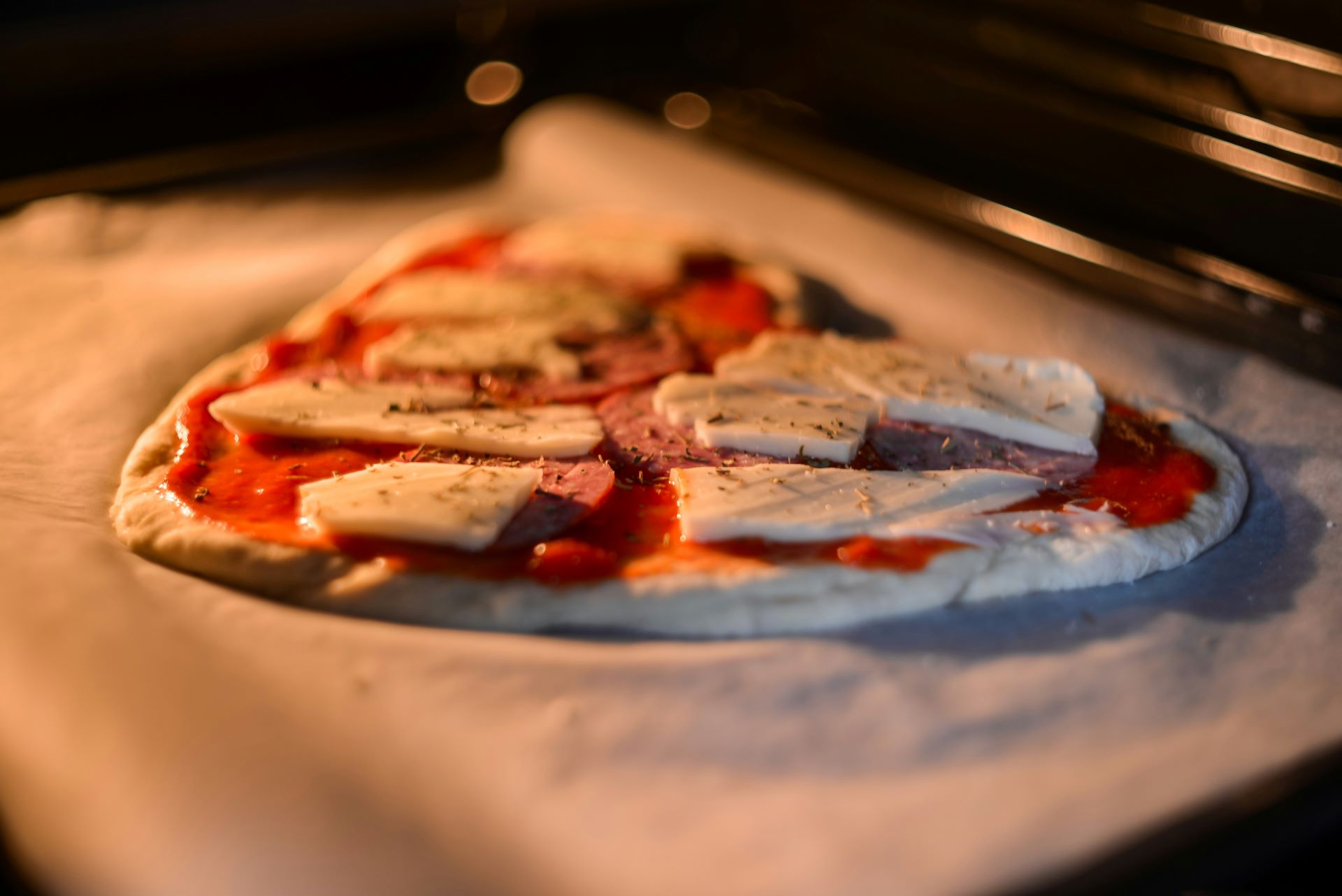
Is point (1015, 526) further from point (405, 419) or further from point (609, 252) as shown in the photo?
point (609, 252)

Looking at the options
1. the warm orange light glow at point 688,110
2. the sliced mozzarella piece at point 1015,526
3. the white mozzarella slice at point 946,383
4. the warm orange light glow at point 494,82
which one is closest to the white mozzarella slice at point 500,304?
the white mozzarella slice at point 946,383

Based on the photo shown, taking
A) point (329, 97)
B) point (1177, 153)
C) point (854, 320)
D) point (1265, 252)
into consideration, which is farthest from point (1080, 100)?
point (329, 97)

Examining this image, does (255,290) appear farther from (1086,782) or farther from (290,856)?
(1086,782)

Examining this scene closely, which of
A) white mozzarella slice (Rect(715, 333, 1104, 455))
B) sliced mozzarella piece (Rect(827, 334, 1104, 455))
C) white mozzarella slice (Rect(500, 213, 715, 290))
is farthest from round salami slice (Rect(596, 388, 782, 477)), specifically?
white mozzarella slice (Rect(500, 213, 715, 290))

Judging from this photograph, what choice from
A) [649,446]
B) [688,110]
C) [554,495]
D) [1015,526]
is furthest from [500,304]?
[688,110]

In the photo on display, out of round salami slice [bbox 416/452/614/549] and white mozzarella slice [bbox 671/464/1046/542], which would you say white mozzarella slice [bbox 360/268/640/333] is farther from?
white mozzarella slice [bbox 671/464/1046/542]
